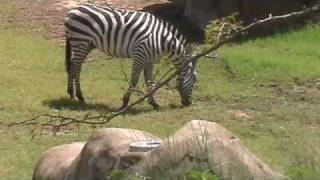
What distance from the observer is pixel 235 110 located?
13125 millimetres

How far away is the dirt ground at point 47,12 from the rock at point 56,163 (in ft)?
36.5

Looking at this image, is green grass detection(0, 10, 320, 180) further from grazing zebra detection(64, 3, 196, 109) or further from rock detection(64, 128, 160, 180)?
rock detection(64, 128, 160, 180)

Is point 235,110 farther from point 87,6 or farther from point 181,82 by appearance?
point 87,6

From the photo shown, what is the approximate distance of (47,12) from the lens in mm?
21531

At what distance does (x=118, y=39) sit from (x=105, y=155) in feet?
25.0

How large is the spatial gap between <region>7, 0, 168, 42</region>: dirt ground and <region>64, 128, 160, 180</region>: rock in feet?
39.7

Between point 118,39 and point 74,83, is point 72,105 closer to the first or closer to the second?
point 74,83

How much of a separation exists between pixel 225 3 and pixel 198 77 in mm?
3971

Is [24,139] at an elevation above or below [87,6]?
below

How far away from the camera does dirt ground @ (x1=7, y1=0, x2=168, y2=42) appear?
66.2 feet

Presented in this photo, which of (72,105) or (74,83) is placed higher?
(74,83)

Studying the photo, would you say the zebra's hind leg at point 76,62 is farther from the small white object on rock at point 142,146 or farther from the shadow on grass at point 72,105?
the small white object on rock at point 142,146

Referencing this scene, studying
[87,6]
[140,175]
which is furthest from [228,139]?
[87,6]

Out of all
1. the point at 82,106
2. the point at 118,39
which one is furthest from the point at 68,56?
the point at 82,106
